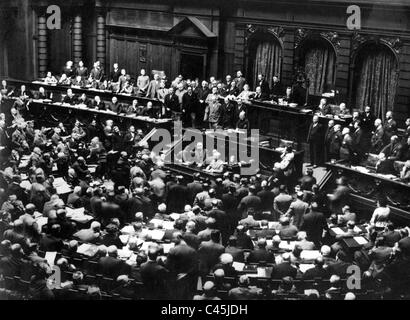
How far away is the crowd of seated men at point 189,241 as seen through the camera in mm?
12344

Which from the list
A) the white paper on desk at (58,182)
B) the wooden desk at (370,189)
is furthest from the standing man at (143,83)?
the wooden desk at (370,189)

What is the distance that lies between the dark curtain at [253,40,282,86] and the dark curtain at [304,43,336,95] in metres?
1.31

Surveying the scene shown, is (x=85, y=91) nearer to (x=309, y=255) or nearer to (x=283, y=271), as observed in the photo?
(x=309, y=255)

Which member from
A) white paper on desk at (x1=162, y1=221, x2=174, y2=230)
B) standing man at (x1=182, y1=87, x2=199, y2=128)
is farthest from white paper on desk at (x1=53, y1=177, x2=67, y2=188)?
standing man at (x1=182, y1=87, x2=199, y2=128)

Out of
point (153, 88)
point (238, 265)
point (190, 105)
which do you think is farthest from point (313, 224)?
point (153, 88)

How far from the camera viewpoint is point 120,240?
560 inches

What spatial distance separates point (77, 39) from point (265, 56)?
11.0 meters

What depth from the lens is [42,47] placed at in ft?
104

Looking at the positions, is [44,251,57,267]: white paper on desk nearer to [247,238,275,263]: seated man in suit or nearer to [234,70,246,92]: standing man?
[247,238,275,263]: seated man in suit

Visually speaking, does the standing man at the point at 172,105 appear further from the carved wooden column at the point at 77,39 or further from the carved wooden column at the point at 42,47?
the carved wooden column at the point at 42,47

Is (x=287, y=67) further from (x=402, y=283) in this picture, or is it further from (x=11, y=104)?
(x=402, y=283)

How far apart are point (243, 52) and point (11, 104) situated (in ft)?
35.0

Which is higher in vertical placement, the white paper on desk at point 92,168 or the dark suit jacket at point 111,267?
the white paper on desk at point 92,168

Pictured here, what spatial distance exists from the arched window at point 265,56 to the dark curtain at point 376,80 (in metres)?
3.65
